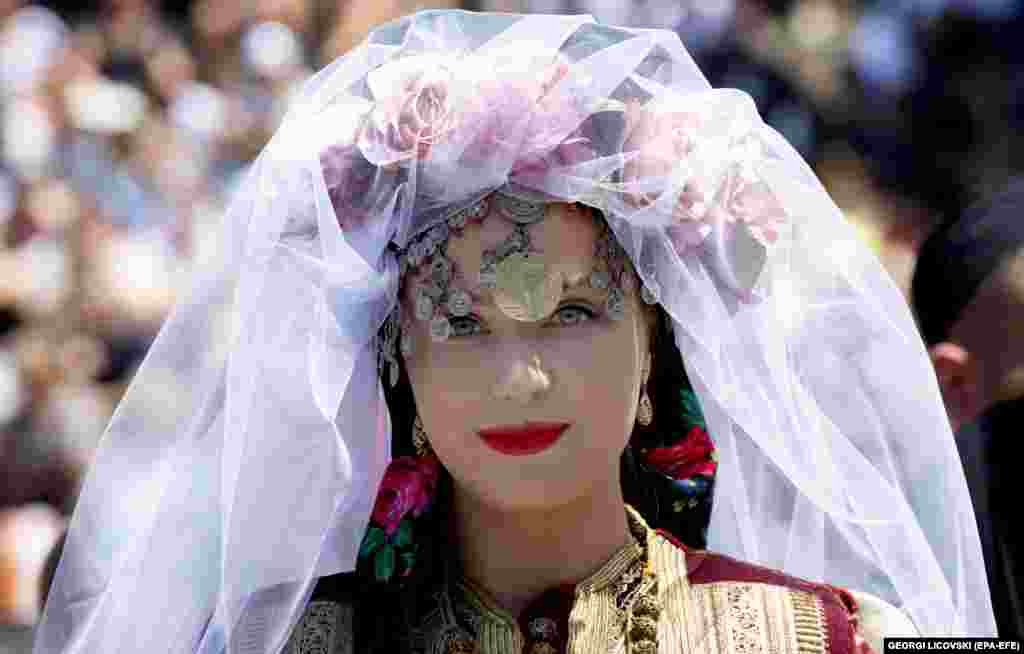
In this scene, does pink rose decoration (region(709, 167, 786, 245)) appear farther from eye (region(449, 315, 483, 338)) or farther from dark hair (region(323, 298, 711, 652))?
eye (region(449, 315, 483, 338))

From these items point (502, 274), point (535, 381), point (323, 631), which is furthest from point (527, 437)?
point (323, 631)

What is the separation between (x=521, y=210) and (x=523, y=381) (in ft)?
0.62

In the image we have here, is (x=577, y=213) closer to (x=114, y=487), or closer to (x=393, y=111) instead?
(x=393, y=111)

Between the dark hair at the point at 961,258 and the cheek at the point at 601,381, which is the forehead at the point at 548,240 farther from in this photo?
the dark hair at the point at 961,258

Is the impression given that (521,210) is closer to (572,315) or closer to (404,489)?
(572,315)

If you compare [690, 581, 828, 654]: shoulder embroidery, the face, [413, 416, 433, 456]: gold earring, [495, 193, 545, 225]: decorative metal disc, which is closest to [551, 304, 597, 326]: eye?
the face

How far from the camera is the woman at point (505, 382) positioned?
76.8 inches

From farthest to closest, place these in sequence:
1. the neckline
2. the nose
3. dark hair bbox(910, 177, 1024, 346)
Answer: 1. dark hair bbox(910, 177, 1024, 346)
2. the neckline
3. the nose

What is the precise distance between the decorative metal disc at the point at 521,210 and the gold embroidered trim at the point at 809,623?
1.65ft

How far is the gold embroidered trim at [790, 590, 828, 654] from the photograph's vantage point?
198cm

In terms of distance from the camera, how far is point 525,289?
6.35ft

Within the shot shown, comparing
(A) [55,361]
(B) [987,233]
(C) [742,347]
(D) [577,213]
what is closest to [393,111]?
(D) [577,213]

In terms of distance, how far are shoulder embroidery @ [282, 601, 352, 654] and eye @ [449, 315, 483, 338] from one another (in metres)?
0.35

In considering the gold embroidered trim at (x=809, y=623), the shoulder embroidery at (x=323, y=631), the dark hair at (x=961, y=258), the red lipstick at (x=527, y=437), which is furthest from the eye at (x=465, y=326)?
the dark hair at (x=961, y=258)
